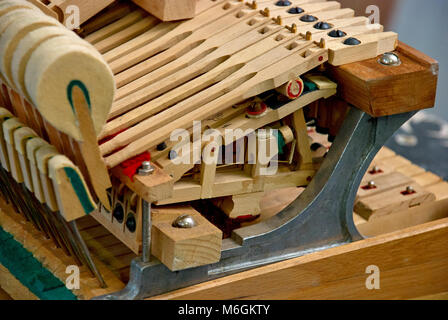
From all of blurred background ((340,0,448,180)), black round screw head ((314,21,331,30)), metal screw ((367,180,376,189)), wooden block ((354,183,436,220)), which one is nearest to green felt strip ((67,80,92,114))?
black round screw head ((314,21,331,30))

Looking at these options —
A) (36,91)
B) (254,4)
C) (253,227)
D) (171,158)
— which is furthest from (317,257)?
(36,91)

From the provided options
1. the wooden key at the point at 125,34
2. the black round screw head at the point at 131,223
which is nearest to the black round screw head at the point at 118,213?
the black round screw head at the point at 131,223

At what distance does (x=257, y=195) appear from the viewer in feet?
8.66

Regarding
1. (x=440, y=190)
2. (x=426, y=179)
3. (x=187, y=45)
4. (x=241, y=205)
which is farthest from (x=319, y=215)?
(x=426, y=179)

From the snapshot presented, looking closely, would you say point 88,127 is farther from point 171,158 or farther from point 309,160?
point 309,160

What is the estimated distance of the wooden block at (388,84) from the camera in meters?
2.49

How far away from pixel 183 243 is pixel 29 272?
1.95ft

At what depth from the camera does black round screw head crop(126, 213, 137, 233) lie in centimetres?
246

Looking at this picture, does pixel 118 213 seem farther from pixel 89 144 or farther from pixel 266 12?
pixel 266 12

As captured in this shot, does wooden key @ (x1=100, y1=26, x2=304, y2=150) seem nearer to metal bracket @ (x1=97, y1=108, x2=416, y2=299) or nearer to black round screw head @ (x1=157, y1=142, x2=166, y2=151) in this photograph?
black round screw head @ (x1=157, y1=142, x2=166, y2=151)

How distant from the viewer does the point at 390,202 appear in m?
3.07

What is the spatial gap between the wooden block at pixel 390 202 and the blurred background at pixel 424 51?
116 centimetres

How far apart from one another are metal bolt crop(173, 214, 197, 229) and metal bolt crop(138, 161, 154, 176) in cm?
21

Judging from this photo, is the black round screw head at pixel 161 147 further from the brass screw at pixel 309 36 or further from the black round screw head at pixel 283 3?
the black round screw head at pixel 283 3
